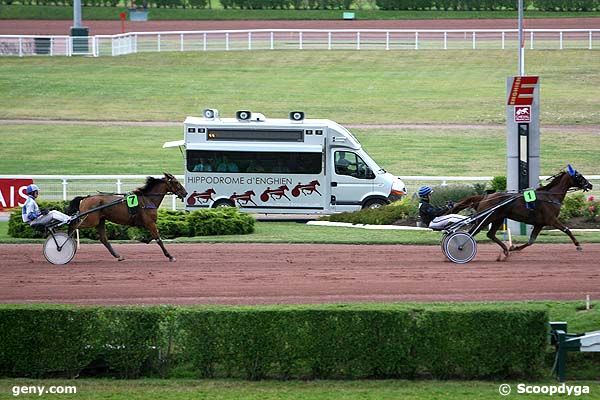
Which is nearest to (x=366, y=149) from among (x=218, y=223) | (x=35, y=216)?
(x=218, y=223)

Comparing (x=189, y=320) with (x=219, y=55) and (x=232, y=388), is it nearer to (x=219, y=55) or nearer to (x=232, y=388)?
→ (x=232, y=388)

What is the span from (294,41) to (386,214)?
103 ft

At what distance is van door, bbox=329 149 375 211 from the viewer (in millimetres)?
27906

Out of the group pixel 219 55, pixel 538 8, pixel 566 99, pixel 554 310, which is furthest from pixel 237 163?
pixel 538 8

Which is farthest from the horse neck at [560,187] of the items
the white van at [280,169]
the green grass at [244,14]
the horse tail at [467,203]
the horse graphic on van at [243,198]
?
the green grass at [244,14]

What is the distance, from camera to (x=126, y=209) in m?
19.7

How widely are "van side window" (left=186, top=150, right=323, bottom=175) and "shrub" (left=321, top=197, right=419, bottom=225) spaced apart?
2.08 meters

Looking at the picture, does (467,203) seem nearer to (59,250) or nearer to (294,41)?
(59,250)

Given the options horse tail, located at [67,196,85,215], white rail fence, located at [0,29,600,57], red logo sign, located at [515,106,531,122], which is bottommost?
horse tail, located at [67,196,85,215]

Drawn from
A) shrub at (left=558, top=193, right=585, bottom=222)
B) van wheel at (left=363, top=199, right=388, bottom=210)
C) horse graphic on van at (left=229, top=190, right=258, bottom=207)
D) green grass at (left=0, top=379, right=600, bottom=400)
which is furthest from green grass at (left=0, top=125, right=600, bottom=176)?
green grass at (left=0, top=379, right=600, bottom=400)

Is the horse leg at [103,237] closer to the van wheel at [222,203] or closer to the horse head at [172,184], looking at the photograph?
the horse head at [172,184]

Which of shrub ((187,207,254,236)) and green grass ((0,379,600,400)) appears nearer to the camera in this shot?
green grass ((0,379,600,400))

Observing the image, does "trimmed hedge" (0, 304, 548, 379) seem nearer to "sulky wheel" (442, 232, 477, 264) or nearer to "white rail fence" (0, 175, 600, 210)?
"sulky wheel" (442, 232, 477, 264)

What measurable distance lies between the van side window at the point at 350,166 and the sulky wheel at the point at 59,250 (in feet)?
30.9
